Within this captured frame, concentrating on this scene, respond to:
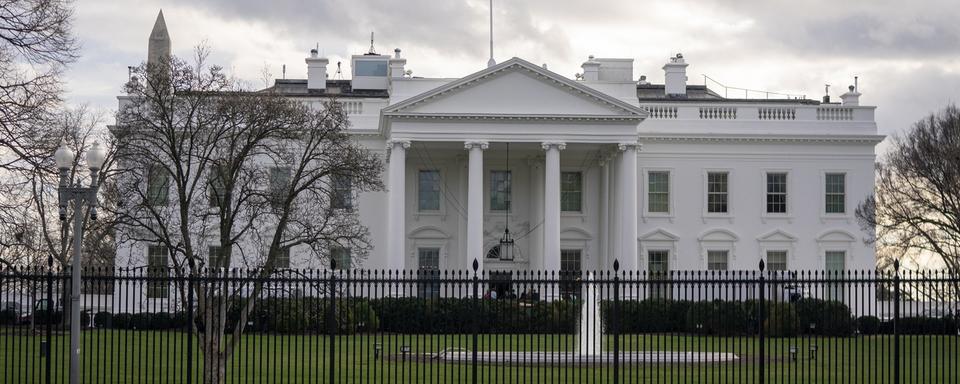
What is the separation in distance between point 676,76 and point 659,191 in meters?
9.13

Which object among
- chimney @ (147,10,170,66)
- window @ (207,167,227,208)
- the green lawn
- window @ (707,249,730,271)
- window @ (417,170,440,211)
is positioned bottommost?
the green lawn

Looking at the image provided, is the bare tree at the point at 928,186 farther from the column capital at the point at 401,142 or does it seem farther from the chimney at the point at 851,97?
the column capital at the point at 401,142

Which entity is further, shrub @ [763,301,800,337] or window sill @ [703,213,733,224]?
window sill @ [703,213,733,224]

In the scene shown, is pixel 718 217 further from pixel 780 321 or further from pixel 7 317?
pixel 7 317

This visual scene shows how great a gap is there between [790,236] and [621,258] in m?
9.39

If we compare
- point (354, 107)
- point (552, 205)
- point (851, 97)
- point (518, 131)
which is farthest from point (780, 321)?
point (851, 97)

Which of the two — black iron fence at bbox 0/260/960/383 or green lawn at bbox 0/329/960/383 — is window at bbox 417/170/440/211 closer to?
black iron fence at bbox 0/260/960/383

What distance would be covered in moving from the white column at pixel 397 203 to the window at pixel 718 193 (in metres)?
14.1

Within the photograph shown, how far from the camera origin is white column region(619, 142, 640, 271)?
51.4m

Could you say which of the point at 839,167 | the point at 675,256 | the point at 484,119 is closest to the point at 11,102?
the point at 484,119

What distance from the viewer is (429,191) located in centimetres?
5653

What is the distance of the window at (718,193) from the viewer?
57.0m

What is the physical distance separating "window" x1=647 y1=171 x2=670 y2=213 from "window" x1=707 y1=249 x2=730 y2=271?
289 cm

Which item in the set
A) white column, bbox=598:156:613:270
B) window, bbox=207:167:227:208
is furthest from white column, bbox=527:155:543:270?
window, bbox=207:167:227:208
